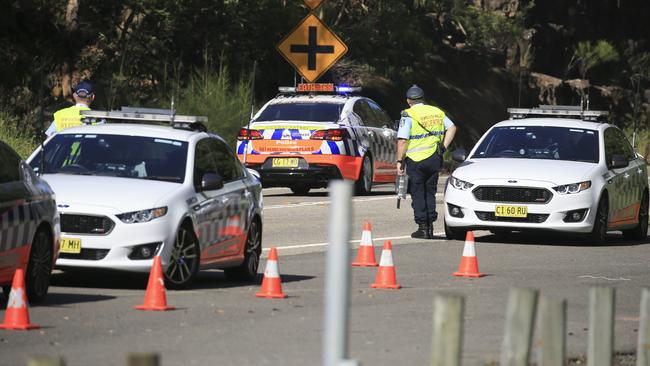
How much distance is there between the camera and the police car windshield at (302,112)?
2639cm

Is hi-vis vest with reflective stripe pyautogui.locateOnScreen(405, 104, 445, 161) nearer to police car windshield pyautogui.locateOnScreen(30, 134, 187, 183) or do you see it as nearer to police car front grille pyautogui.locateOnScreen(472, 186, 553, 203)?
police car front grille pyautogui.locateOnScreen(472, 186, 553, 203)

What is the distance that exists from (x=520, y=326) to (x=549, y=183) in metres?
12.5

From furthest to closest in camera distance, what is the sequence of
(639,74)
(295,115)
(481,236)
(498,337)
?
(639,74)
(295,115)
(481,236)
(498,337)

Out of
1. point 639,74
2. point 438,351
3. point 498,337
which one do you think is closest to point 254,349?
point 498,337

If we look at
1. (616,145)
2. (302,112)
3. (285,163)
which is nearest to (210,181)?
(616,145)

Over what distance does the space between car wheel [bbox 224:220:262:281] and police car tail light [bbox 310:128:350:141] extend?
1066 cm

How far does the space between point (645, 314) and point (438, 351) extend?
192 cm

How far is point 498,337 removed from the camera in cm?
1108

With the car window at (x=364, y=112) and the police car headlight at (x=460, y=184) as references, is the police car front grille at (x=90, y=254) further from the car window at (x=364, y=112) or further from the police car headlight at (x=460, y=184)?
the car window at (x=364, y=112)

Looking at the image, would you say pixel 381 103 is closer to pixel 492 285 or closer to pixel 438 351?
pixel 492 285

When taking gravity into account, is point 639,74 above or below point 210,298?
below

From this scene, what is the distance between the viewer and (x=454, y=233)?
1981 cm

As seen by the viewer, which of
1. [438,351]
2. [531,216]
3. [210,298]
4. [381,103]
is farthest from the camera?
[381,103]

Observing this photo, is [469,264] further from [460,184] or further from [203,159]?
[460,184]
